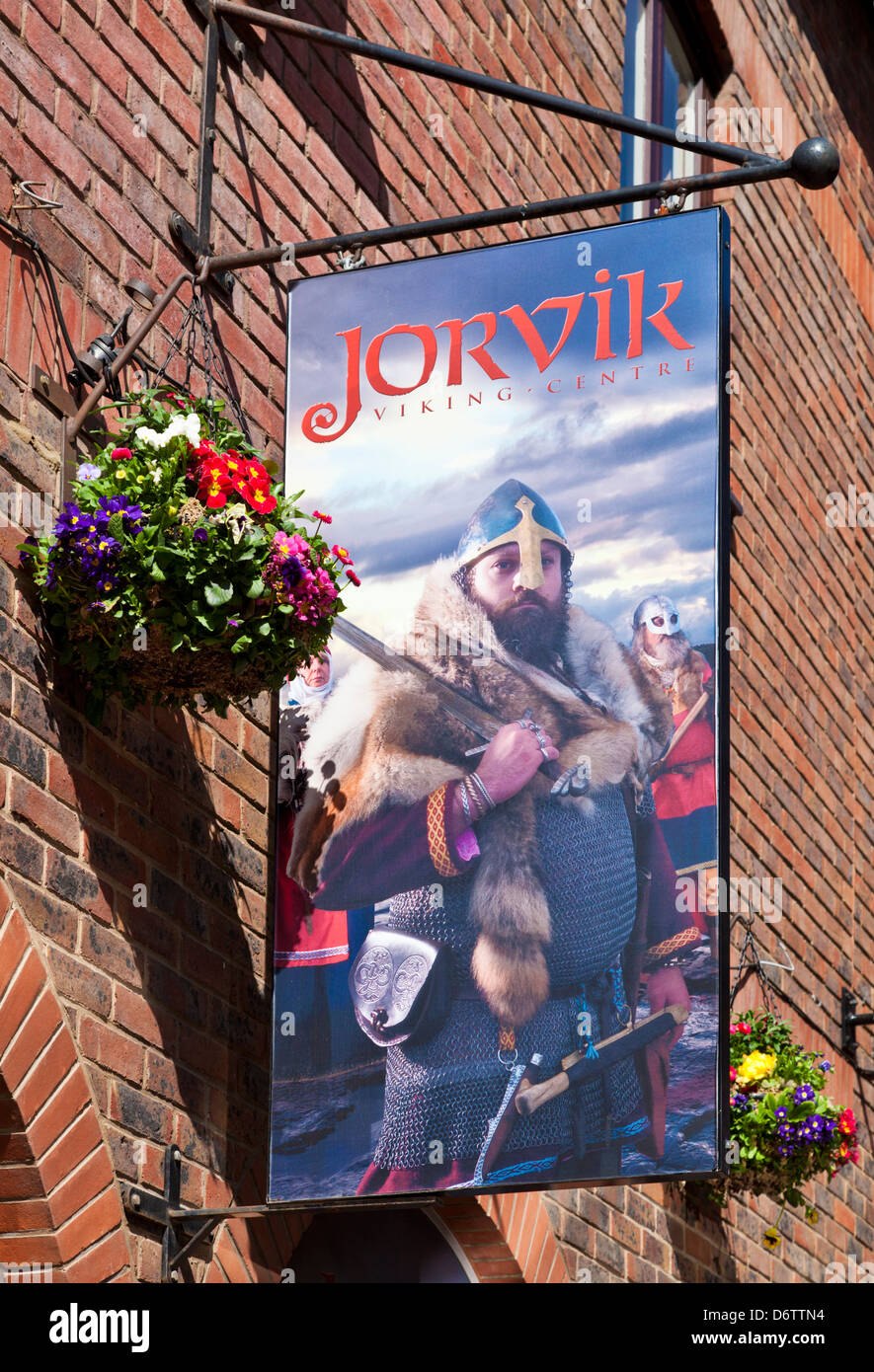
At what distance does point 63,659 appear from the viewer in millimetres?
3965

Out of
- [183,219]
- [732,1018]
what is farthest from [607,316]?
[732,1018]

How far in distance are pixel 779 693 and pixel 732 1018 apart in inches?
83.5

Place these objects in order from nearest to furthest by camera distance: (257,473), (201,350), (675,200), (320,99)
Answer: (257,473) < (675,200) < (201,350) < (320,99)

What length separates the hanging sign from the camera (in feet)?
13.1

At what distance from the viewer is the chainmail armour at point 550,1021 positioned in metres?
A: 3.96

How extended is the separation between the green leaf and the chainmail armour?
2.74ft

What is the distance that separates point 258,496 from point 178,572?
0.28 m

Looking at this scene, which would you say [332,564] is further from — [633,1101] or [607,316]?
[633,1101]

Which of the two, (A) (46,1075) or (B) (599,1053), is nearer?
(A) (46,1075)

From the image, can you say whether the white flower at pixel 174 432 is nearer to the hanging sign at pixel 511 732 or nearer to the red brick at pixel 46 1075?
the hanging sign at pixel 511 732

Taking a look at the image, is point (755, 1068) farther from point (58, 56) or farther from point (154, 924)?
point (58, 56)

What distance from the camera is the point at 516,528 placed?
445 cm

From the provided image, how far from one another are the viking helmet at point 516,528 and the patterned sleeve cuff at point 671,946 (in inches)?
35.4

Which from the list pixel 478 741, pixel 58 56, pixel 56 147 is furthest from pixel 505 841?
pixel 58 56
